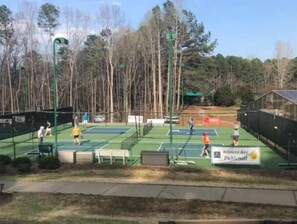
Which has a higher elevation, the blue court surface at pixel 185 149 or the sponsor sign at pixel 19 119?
the sponsor sign at pixel 19 119

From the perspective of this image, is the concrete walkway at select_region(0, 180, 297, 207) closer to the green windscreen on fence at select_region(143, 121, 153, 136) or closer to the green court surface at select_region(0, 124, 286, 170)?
the green court surface at select_region(0, 124, 286, 170)

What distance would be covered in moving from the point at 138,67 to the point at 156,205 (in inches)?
3321

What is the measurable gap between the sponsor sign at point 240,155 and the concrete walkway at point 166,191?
628 cm

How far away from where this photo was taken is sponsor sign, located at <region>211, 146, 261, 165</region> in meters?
21.2

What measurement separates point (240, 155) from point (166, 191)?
7.79 m

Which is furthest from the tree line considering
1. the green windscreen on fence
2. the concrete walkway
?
the concrete walkway

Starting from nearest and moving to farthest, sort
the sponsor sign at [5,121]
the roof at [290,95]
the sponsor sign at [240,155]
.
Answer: the sponsor sign at [240,155] → the roof at [290,95] → the sponsor sign at [5,121]

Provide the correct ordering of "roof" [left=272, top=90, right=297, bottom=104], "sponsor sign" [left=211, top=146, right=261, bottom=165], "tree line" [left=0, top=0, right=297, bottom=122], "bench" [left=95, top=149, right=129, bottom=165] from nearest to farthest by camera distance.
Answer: "sponsor sign" [left=211, top=146, right=261, bottom=165]
"bench" [left=95, top=149, right=129, bottom=165]
"roof" [left=272, top=90, right=297, bottom=104]
"tree line" [left=0, top=0, right=297, bottom=122]

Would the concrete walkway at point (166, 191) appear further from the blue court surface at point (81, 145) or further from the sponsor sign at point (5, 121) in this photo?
the sponsor sign at point (5, 121)

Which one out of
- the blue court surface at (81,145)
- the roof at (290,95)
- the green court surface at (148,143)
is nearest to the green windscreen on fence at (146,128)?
the green court surface at (148,143)

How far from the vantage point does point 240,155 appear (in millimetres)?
21344

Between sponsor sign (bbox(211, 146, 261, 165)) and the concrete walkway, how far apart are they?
247 inches

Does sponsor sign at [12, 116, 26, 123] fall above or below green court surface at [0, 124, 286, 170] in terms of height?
above

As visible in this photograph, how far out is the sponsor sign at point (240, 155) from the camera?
69.5ft
